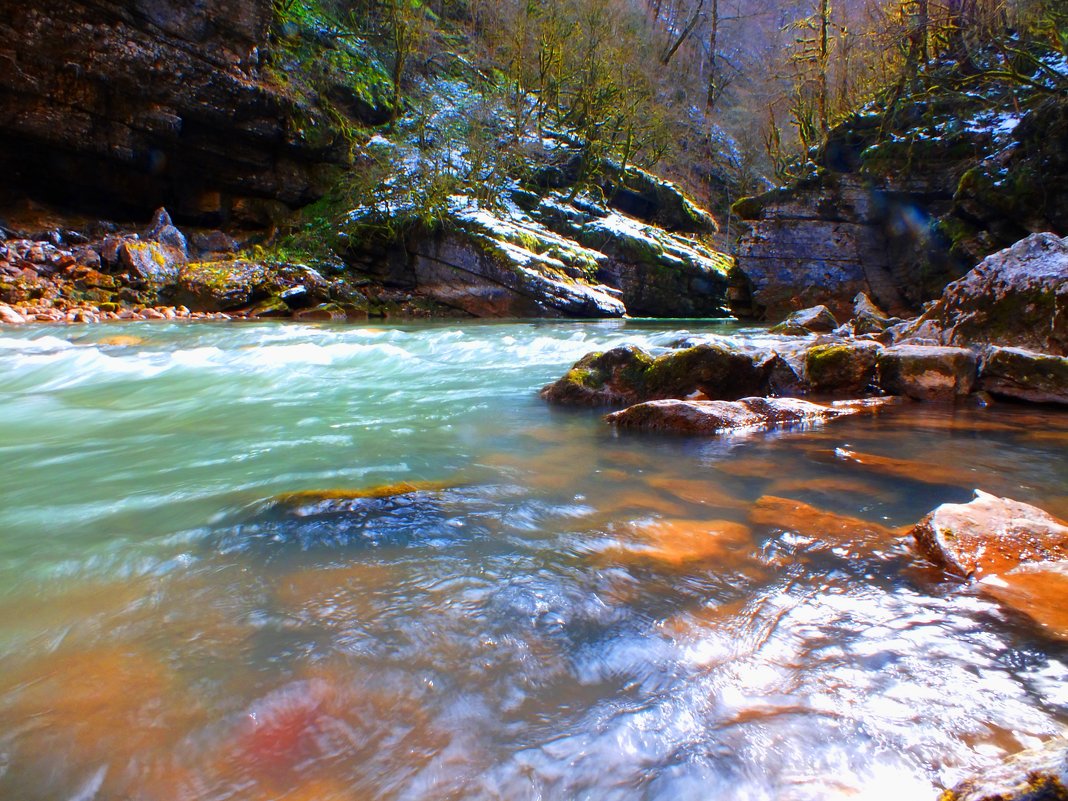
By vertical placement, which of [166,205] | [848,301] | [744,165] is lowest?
[848,301]

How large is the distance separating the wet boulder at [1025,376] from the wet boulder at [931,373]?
0.13 metres

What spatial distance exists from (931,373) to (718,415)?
2322mm

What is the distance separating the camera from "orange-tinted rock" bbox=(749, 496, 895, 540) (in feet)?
7.24

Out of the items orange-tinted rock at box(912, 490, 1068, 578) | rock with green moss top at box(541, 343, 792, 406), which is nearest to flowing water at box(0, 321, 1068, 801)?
orange-tinted rock at box(912, 490, 1068, 578)

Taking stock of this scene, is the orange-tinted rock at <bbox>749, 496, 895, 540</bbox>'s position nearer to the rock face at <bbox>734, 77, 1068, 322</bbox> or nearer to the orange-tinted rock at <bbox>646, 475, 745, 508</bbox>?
the orange-tinted rock at <bbox>646, 475, 745, 508</bbox>

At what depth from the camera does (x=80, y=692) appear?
54.1 inches

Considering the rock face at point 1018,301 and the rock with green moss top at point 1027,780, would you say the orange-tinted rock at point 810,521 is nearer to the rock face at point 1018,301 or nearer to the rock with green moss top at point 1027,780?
the rock with green moss top at point 1027,780

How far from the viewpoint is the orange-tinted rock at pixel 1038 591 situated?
1580mm

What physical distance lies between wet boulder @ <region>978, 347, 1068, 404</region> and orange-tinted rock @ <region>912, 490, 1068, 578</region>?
10.6 feet

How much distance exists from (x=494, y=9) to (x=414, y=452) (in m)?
25.4

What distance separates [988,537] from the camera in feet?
6.44

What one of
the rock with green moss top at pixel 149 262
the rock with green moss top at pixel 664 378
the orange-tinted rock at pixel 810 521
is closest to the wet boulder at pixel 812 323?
the rock with green moss top at pixel 664 378

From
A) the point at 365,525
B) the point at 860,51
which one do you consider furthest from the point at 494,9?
the point at 365,525

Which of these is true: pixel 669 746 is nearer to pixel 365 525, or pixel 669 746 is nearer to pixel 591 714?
pixel 591 714
